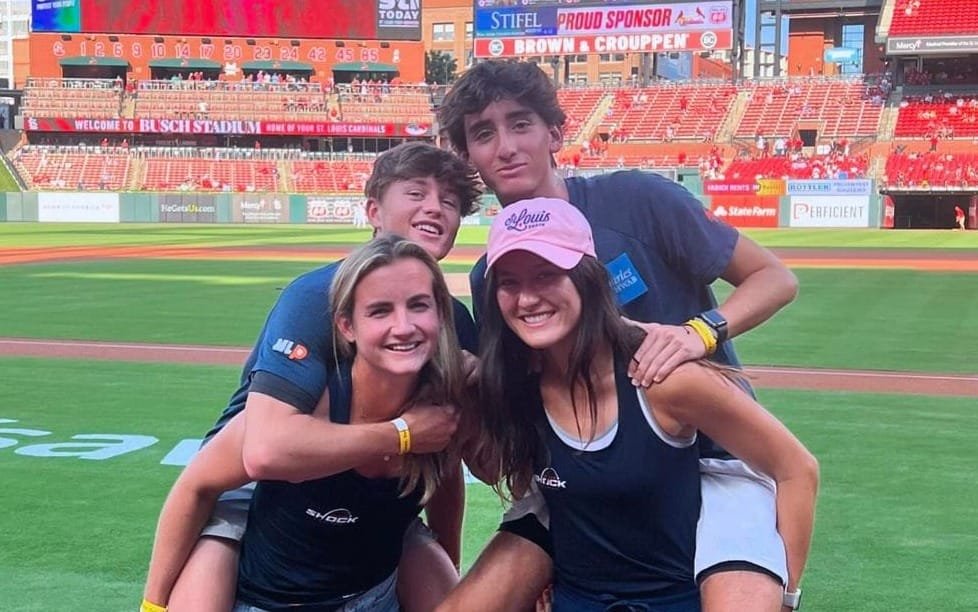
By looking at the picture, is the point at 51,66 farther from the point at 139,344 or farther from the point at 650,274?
the point at 650,274

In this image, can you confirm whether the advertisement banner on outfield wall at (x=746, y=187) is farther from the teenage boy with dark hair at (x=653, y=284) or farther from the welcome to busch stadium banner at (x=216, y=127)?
the teenage boy with dark hair at (x=653, y=284)

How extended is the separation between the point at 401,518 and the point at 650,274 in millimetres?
1179

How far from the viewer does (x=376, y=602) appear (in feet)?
11.6

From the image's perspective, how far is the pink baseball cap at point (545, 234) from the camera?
3.09 metres

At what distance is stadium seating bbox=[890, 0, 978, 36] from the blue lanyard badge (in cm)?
5292

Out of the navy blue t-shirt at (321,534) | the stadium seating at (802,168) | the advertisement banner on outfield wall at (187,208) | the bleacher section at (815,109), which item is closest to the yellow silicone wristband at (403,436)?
the navy blue t-shirt at (321,534)

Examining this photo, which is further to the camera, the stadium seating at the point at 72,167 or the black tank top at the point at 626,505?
the stadium seating at the point at 72,167

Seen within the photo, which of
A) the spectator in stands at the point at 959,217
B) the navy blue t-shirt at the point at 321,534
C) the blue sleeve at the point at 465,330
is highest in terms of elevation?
the blue sleeve at the point at 465,330

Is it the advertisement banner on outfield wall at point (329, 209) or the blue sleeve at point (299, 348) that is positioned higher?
the blue sleeve at point (299, 348)

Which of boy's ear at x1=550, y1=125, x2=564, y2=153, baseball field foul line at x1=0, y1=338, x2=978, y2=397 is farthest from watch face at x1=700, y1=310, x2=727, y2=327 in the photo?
Result: baseball field foul line at x1=0, y1=338, x2=978, y2=397

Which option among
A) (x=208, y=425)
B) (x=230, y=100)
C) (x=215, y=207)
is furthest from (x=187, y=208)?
(x=208, y=425)

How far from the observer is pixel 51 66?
67125 millimetres

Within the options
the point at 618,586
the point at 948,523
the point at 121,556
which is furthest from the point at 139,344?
the point at 618,586

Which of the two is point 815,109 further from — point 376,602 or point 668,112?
point 376,602
